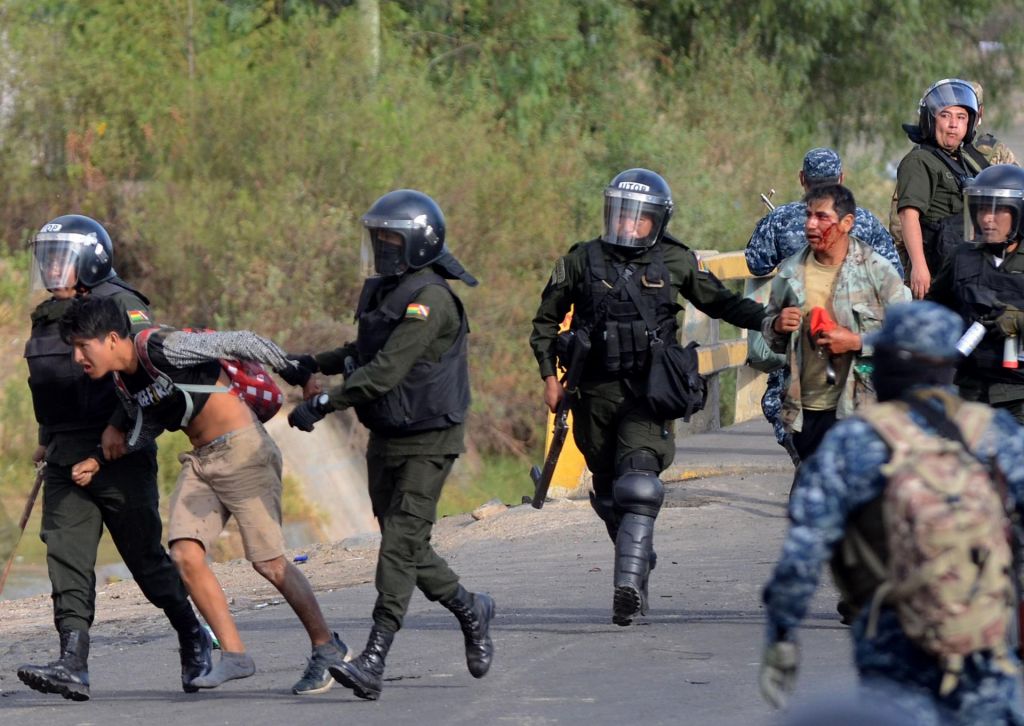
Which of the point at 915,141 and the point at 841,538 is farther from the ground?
the point at 915,141

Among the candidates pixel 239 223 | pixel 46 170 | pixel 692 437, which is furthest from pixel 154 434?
pixel 46 170

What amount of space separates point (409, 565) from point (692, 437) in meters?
7.28

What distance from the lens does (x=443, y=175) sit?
68.4 ft

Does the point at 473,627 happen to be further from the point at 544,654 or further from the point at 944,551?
the point at 944,551

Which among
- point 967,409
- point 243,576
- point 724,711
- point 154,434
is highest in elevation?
point 967,409

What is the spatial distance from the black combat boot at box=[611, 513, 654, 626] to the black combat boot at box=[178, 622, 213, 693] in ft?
5.59

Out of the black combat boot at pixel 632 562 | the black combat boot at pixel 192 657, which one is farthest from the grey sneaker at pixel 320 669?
the black combat boot at pixel 632 562

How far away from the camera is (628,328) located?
8102mm

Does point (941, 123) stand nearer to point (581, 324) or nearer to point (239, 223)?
point (581, 324)

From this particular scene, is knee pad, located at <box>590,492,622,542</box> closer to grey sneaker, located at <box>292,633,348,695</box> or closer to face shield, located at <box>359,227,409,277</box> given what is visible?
grey sneaker, located at <box>292,633,348,695</box>

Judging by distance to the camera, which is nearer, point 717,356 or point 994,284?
point 994,284

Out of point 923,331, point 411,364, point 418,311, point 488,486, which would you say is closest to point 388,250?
point 418,311

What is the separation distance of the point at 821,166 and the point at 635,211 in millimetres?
1026

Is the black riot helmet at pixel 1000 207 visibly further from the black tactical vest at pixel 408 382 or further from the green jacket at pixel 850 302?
the black tactical vest at pixel 408 382
